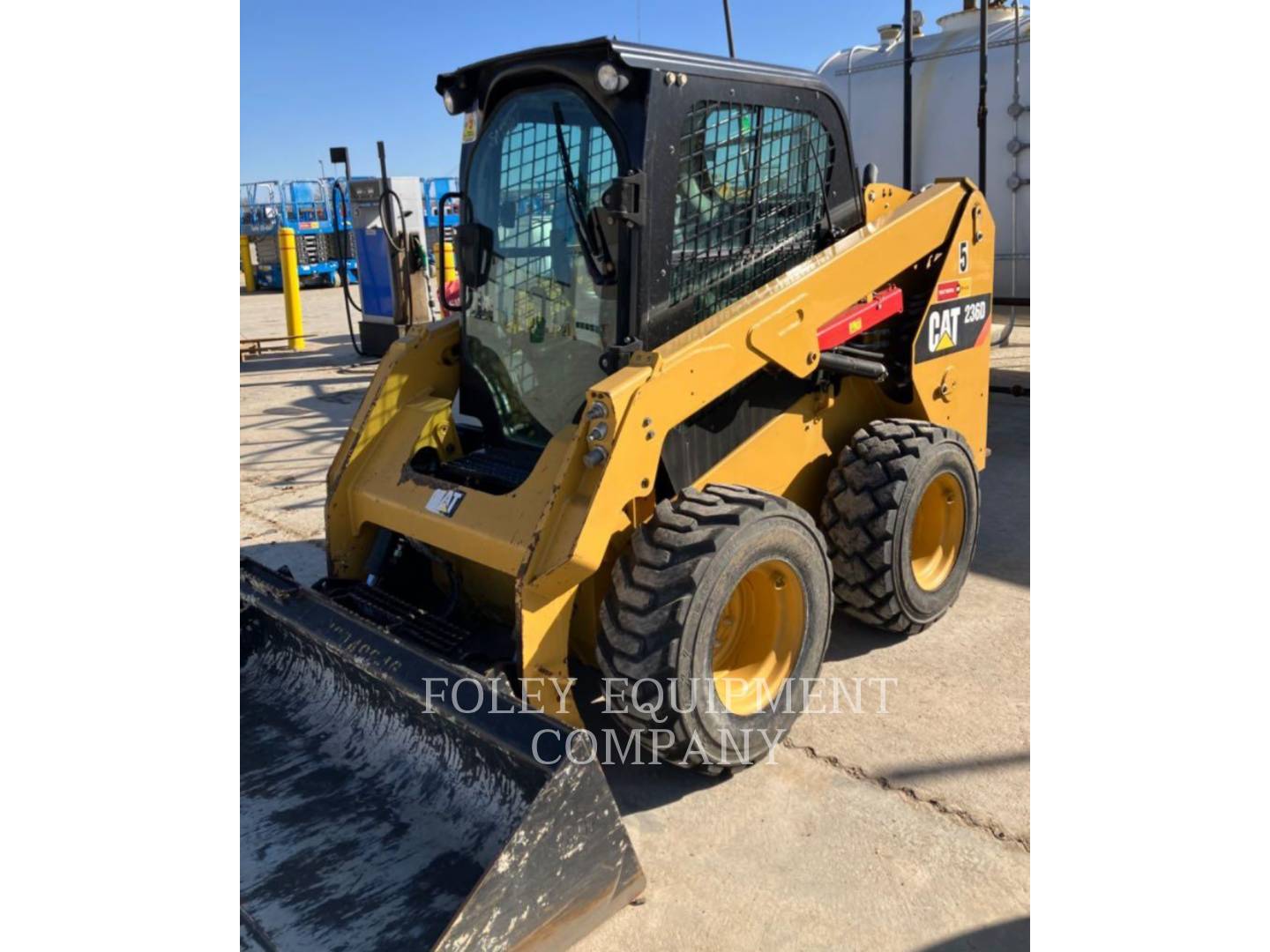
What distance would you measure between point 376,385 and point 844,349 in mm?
1959

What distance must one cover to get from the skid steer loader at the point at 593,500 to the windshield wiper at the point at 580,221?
0.01 metres

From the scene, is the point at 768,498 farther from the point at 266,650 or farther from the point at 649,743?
the point at 266,650

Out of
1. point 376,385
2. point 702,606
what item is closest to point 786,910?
point 702,606

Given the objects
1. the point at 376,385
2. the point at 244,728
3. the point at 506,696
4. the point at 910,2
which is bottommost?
the point at 244,728

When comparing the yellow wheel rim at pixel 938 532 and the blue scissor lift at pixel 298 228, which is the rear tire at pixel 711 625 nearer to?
the yellow wheel rim at pixel 938 532

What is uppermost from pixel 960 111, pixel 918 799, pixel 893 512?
pixel 960 111

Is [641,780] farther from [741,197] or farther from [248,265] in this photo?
[248,265]

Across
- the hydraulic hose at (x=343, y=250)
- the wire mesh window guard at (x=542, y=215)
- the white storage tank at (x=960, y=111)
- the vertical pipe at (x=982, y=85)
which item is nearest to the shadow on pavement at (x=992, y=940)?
the wire mesh window guard at (x=542, y=215)

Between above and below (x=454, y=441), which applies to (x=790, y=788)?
below

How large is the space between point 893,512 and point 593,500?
4.63ft

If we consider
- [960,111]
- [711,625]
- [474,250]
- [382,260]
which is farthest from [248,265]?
[711,625]

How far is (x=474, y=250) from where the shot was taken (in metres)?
3.78

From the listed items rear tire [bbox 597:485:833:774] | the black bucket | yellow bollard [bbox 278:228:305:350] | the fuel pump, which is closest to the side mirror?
rear tire [bbox 597:485:833:774]

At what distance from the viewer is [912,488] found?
151 inches
